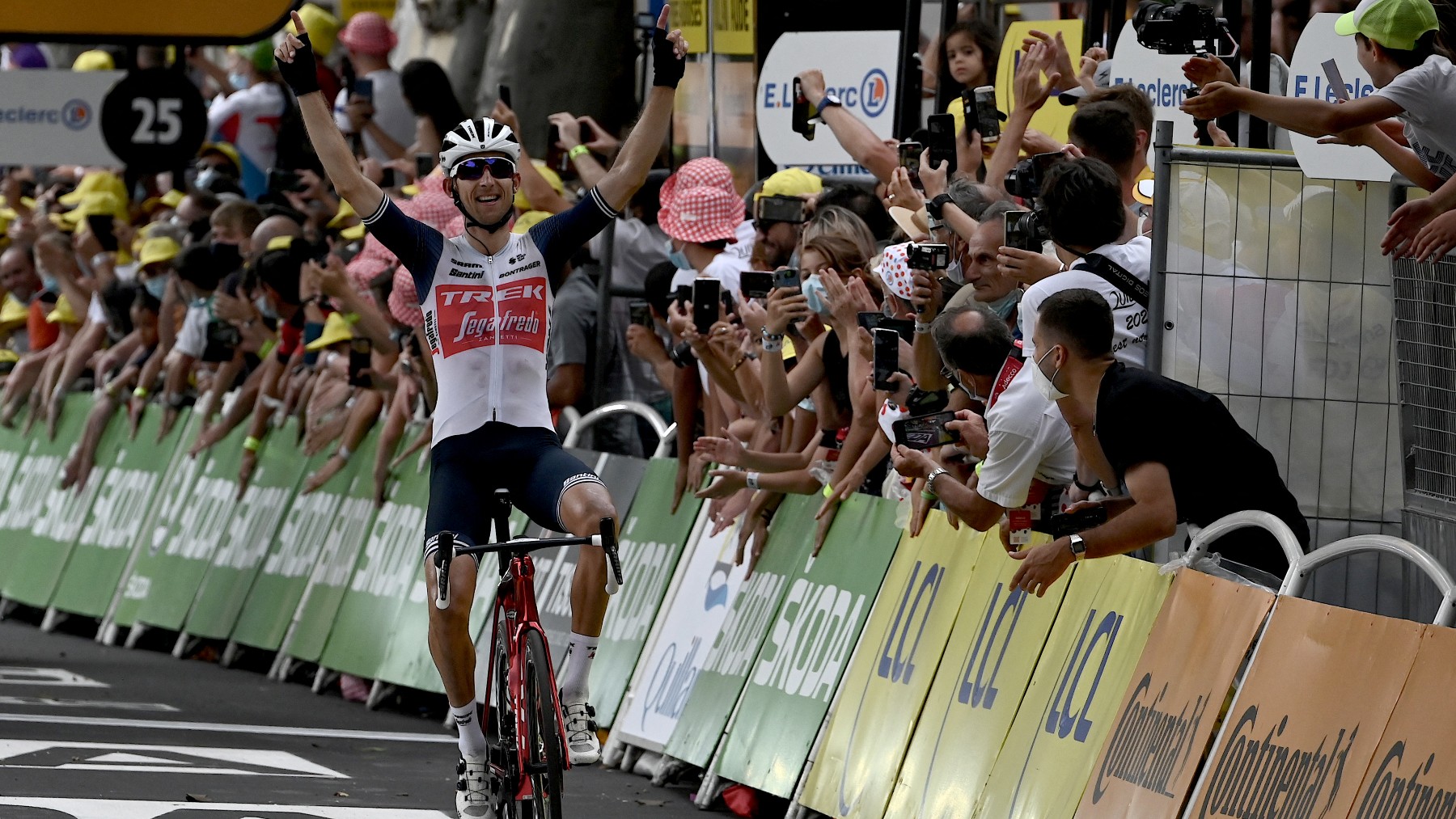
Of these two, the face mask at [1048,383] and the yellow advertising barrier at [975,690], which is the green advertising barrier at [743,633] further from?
the face mask at [1048,383]

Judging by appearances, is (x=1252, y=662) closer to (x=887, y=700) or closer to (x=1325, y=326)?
(x=1325, y=326)

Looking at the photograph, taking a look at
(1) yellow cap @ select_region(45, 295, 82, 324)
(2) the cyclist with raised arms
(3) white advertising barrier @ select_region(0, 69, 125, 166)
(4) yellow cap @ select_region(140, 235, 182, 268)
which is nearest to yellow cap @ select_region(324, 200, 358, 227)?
(3) white advertising barrier @ select_region(0, 69, 125, 166)

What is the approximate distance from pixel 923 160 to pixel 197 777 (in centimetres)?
394

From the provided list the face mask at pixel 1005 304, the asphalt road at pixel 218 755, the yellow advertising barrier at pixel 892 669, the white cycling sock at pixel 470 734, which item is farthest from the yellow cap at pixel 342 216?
the white cycling sock at pixel 470 734

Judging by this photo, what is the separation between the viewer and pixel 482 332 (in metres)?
8.01

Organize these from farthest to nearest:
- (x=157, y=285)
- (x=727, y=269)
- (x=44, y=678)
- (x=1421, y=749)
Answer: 1. (x=157, y=285)
2. (x=44, y=678)
3. (x=727, y=269)
4. (x=1421, y=749)

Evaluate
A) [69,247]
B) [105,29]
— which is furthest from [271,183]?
[69,247]

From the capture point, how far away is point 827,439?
9.53 meters

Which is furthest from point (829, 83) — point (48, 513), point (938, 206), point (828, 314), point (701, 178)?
point (48, 513)

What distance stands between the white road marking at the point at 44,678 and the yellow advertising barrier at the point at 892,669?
20.2 ft

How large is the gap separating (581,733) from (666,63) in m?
2.35

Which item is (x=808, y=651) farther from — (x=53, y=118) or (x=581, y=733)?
(x=53, y=118)

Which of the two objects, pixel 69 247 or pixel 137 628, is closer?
pixel 137 628

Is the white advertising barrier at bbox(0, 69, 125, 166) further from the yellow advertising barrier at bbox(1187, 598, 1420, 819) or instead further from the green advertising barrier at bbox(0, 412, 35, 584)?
the yellow advertising barrier at bbox(1187, 598, 1420, 819)
